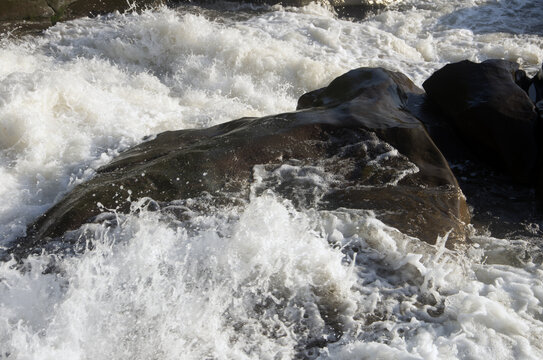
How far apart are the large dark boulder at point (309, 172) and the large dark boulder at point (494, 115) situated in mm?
896

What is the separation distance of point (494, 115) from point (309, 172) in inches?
89.2

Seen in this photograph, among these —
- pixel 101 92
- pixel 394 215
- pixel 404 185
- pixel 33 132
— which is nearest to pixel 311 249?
pixel 394 215

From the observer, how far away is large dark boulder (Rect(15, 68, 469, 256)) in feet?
13.7

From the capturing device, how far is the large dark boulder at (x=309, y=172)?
4.18m

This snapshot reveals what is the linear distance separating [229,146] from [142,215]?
1.03m

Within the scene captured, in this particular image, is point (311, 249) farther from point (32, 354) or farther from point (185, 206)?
point (32, 354)

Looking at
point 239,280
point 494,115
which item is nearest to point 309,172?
point 239,280

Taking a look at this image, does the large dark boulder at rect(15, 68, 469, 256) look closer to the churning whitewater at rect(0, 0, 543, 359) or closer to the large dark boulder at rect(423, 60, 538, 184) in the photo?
the churning whitewater at rect(0, 0, 543, 359)

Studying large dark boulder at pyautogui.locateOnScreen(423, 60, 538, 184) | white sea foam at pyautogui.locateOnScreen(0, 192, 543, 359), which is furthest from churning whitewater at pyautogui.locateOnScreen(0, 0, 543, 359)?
large dark boulder at pyautogui.locateOnScreen(423, 60, 538, 184)

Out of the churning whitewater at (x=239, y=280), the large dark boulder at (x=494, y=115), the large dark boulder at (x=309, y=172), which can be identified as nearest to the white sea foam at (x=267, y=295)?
the churning whitewater at (x=239, y=280)

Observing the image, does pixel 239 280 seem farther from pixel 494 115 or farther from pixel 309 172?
pixel 494 115

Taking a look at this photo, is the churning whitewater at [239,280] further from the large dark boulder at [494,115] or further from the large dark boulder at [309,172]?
the large dark boulder at [494,115]

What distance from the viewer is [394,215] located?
4.19m

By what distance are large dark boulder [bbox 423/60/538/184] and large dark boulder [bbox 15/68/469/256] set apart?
896 mm
